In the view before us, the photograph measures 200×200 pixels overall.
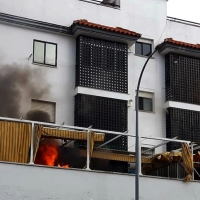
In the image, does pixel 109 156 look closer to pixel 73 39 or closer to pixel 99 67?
pixel 99 67

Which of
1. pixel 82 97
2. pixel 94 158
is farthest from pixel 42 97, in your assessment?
pixel 94 158

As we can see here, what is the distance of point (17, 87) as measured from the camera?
3167cm

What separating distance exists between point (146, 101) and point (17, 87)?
313 inches

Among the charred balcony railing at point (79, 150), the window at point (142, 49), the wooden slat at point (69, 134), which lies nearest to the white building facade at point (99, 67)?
the window at point (142, 49)

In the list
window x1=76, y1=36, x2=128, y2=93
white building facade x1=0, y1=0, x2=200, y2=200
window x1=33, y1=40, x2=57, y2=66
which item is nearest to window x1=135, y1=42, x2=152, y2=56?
white building facade x1=0, y1=0, x2=200, y2=200

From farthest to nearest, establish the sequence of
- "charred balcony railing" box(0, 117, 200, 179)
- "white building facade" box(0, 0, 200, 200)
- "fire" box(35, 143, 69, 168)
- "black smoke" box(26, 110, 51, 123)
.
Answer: "white building facade" box(0, 0, 200, 200) < "black smoke" box(26, 110, 51, 123) < "fire" box(35, 143, 69, 168) < "charred balcony railing" box(0, 117, 200, 179)

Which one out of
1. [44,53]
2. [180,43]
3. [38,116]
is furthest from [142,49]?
[38,116]

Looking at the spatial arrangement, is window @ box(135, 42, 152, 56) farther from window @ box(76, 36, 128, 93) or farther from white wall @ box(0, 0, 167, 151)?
window @ box(76, 36, 128, 93)

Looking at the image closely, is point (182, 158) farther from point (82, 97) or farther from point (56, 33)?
point (56, 33)

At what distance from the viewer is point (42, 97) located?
1266 inches

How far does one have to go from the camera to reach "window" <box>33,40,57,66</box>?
32875 mm

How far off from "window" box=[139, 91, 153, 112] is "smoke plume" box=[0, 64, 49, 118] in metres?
5.91

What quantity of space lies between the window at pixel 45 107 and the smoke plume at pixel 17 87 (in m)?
0.34

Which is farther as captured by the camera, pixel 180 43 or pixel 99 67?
pixel 180 43
